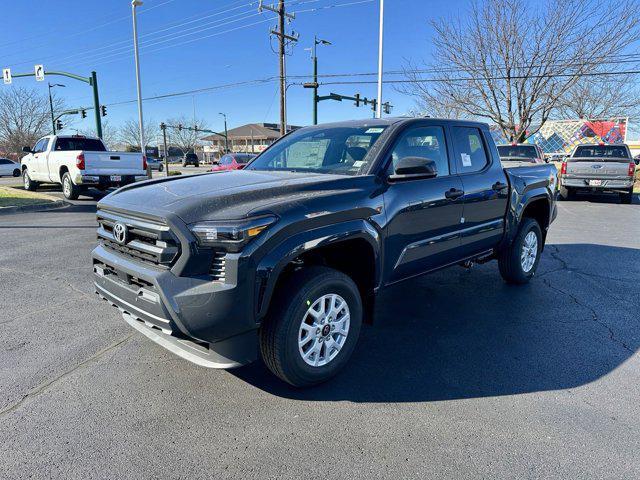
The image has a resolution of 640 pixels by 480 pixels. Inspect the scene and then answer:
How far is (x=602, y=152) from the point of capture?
1496cm

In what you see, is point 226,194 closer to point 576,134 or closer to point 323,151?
point 323,151

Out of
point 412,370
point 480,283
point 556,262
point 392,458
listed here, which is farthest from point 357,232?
point 556,262

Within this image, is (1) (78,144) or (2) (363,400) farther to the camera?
(1) (78,144)

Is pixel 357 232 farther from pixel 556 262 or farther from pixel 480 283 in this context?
pixel 556 262

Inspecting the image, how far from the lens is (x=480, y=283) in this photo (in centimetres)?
553

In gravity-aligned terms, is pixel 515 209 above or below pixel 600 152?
below

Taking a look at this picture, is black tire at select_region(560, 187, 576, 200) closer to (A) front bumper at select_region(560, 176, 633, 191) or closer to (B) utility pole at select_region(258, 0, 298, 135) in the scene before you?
(A) front bumper at select_region(560, 176, 633, 191)

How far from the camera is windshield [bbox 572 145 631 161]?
571 inches

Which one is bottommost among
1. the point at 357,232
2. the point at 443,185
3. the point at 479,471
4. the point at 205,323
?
the point at 479,471

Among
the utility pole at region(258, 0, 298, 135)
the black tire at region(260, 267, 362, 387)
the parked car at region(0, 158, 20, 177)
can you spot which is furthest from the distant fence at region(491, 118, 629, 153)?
the parked car at region(0, 158, 20, 177)

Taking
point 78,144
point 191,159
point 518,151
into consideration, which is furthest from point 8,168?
point 518,151

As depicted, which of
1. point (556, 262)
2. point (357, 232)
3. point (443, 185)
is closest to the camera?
point (357, 232)

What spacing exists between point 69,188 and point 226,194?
12.5 metres

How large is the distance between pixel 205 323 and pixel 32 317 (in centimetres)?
273
